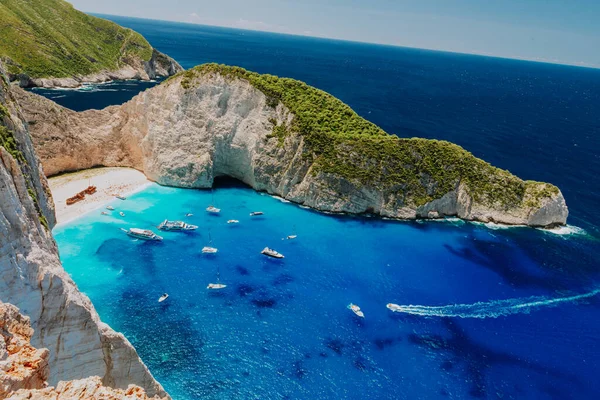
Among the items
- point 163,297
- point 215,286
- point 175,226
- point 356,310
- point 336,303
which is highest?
point 175,226

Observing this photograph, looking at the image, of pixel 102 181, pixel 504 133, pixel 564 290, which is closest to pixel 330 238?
pixel 564 290

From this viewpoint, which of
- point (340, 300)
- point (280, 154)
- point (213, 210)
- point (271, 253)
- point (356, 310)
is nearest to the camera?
point (356, 310)

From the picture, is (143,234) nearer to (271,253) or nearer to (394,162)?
(271,253)

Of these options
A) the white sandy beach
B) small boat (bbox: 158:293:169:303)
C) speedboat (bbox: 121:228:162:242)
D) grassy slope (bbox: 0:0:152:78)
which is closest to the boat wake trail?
small boat (bbox: 158:293:169:303)

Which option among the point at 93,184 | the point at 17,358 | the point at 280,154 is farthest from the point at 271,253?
the point at 17,358

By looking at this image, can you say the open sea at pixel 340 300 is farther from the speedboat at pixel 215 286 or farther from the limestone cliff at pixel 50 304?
the limestone cliff at pixel 50 304

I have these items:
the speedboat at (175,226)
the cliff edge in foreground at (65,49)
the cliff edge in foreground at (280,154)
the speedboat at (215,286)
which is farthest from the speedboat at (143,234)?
the cliff edge in foreground at (65,49)
